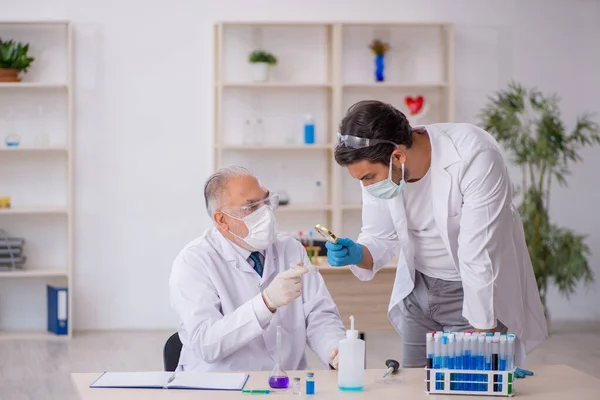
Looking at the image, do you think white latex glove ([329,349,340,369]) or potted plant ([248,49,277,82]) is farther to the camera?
potted plant ([248,49,277,82])

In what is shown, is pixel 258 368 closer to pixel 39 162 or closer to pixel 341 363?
pixel 341 363

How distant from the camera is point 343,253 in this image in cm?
258

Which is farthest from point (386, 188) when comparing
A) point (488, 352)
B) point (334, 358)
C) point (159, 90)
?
point (159, 90)

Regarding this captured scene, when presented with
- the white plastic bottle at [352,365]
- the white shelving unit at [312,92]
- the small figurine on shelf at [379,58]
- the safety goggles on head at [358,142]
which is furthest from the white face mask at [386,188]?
the small figurine on shelf at [379,58]

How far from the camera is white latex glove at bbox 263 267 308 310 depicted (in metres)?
2.27

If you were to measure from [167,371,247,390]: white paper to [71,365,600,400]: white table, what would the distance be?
0.02 meters

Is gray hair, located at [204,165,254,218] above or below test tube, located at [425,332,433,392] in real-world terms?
above

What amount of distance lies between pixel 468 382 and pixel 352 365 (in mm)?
282

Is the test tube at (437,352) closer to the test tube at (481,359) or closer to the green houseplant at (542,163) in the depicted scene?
the test tube at (481,359)

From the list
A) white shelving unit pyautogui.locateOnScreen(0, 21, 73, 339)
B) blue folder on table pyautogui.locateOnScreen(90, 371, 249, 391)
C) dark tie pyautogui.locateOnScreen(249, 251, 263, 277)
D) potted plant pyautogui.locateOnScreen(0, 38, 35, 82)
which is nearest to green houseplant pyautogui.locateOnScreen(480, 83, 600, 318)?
white shelving unit pyautogui.locateOnScreen(0, 21, 73, 339)

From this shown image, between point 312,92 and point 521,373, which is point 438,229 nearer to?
point 521,373

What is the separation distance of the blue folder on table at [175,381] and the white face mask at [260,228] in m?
0.48

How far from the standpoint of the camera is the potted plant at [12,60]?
5.79m

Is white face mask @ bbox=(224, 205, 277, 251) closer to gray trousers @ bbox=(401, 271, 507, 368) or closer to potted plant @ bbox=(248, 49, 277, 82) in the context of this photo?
gray trousers @ bbox=(401, 271, 507, 368)
